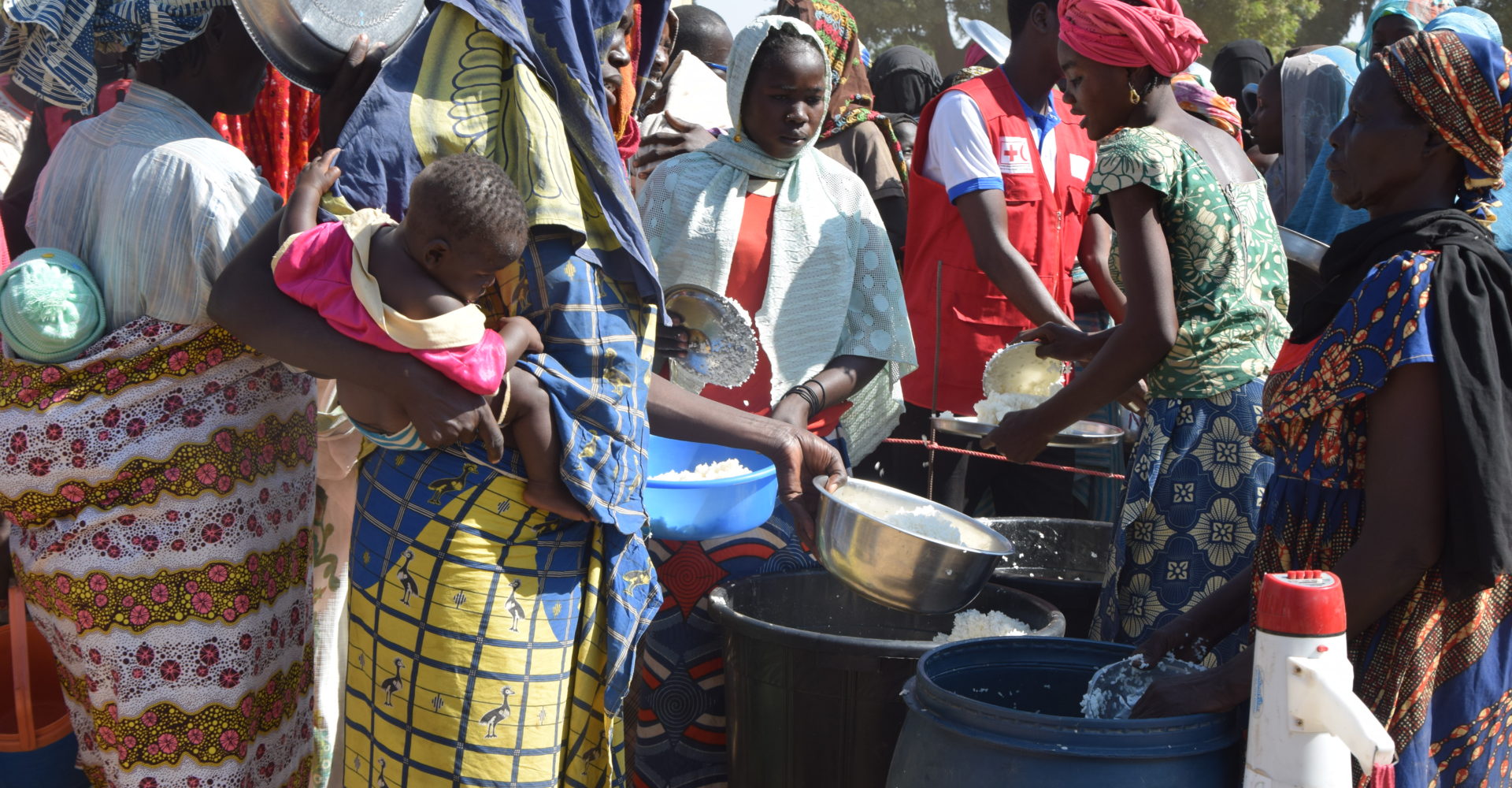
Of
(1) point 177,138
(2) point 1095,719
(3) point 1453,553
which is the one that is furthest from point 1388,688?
(1) point 177,138

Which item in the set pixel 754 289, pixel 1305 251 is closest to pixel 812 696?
pixel 754 289

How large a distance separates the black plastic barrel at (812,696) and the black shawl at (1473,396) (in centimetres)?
102

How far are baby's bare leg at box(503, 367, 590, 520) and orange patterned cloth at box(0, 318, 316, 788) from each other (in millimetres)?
598

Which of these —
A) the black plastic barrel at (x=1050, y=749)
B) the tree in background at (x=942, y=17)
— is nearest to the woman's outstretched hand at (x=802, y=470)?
the black plastic barrel at (x=1050, y=749)

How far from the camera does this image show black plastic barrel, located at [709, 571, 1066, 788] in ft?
8.31

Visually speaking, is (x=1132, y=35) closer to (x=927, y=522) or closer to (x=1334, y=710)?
(x=927, y=522)

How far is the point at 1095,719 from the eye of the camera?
5.65 ft

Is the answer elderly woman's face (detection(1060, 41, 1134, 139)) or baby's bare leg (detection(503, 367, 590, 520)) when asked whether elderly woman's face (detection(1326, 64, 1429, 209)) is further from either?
baby's bare leg (detection(503, 367, 590, 520))

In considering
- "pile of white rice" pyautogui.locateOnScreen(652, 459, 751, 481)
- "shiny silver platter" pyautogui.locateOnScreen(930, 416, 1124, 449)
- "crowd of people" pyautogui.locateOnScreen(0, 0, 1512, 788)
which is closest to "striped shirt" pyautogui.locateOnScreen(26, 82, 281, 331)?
"crowd of people" pyautogui.locateOnScreen(0, 0, 1512, 788)

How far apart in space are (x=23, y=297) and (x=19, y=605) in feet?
2.66

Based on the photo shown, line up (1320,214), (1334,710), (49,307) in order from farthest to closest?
(1320,214) → (49,307) → (1334,710)

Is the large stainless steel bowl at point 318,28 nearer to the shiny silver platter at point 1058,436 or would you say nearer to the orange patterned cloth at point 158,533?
the orange patterned cloth at point 158,533

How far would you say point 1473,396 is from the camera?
1.67 meters

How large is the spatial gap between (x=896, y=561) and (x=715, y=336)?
2.88 ft
